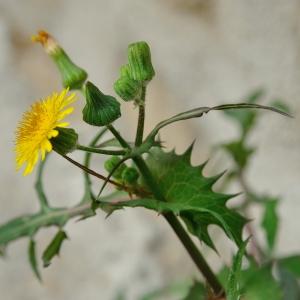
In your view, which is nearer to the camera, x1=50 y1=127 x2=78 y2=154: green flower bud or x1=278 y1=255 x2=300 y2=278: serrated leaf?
x1=50 y1=127 x2=78 y2=154: green flower bud

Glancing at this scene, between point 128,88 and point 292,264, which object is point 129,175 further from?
point 292,264

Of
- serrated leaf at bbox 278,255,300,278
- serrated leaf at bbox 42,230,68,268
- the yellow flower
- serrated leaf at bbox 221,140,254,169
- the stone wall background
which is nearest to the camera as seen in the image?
the yellow flower

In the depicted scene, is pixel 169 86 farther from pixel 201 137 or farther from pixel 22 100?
pixel 22 100

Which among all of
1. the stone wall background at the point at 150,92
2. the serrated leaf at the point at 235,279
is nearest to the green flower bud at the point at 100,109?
the serrated leaf at the point at 235,279

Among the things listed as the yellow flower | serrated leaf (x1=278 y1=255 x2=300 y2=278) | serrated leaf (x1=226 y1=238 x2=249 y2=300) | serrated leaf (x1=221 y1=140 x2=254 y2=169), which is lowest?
serrated leaf (x1=278 y1=255 x2=300 y2=278)

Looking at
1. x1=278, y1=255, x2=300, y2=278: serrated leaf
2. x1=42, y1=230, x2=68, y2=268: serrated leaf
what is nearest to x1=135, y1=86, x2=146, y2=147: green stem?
x1=42, y1=230, x2=68, y2=268: serrated leaf

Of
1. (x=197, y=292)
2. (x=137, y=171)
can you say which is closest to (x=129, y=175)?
(x=137, y=171)

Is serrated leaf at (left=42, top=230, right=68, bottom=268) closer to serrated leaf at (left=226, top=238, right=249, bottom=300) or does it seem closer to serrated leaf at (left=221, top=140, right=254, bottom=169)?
serrated leaf at (left=226, top=238, right=249, bottom=300)

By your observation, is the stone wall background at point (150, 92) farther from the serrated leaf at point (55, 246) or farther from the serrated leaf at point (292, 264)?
the serrated leaf at point (55, 246)
